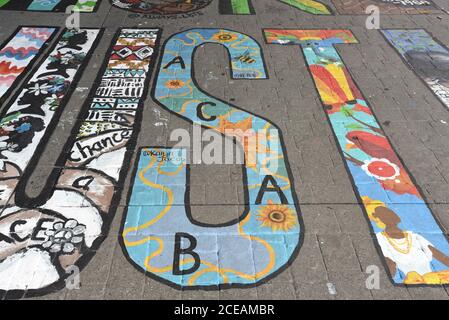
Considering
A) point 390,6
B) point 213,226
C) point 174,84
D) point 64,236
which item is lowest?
point 64,236

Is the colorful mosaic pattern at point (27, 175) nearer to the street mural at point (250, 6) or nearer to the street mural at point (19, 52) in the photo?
the street mural at point (19, 52)

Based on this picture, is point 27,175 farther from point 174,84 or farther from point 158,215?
point 174,84

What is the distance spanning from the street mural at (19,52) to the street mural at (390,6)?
21.4ft

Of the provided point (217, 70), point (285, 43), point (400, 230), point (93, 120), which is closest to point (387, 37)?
point (285, 43)

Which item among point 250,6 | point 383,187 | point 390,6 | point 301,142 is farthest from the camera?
point 390,6

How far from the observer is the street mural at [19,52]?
709 centimetres

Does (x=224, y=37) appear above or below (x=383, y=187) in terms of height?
above

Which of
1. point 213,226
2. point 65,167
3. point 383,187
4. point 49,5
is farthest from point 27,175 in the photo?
point 49,5

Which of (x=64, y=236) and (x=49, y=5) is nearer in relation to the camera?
(x=64, y=236)

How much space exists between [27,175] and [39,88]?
7.08ft

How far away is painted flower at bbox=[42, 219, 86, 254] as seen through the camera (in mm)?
4453

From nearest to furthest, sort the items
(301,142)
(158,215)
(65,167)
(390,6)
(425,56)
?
(158,215) → (65,167) → (301,142) → (425,56) → (390,6)

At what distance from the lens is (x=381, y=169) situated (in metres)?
5.53

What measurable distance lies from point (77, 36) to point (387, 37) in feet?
20.6
